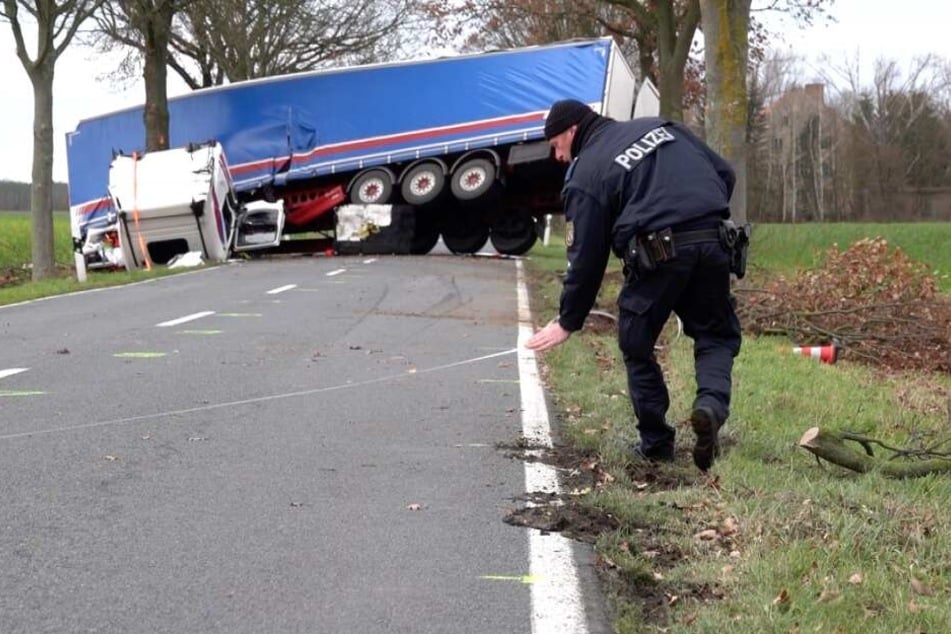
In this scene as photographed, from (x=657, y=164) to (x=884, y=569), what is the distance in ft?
7.17

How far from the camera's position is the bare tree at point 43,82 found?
24.7 metres

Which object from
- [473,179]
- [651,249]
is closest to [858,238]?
[473,179]

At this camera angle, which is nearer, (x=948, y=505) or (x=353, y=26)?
(x=948, y=505)

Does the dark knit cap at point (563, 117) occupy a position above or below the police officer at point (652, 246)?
above

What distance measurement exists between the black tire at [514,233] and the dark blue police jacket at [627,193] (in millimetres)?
22869

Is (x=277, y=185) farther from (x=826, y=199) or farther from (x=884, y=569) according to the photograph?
(x=826, y=199)

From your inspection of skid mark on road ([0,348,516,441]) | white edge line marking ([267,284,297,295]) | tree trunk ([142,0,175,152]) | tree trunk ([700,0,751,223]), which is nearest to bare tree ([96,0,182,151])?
tree trunk ([142,0,175,152])

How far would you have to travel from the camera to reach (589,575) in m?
4.20

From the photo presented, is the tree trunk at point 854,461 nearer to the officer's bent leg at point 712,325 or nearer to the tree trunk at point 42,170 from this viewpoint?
the officer's bent leg at point 712,325

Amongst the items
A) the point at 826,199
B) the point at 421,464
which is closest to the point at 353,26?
the point at 421,464

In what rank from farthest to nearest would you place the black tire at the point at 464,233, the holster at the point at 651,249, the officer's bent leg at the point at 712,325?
the black tire at the point at 464,233 < the officer's bent leg at the point at 712,325 < the holster at the point at 651,249

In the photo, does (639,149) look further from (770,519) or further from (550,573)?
(550,573)

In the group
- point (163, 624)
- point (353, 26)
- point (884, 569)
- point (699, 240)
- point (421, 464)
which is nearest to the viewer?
point (163, 624)

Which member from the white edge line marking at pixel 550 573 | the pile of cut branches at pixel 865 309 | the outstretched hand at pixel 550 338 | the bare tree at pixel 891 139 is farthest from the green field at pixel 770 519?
the bare tree at pixel 891 139
